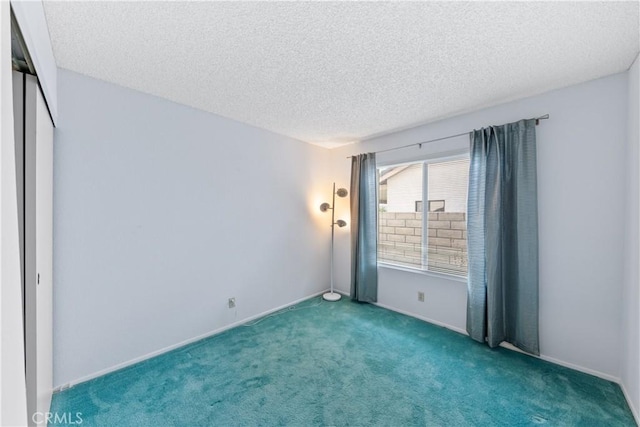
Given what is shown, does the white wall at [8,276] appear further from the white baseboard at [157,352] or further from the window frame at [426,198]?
the window frame at [426,198]

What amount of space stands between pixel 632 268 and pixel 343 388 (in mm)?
2262

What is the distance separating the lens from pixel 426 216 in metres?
3.30

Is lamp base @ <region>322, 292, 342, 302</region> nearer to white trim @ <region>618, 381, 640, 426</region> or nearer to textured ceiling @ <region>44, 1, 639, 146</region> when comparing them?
textured ceiling @ <region>44, 1, 639, 146</region>

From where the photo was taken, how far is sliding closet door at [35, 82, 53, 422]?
1413 mm

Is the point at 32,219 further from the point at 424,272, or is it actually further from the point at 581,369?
the point at 581,369

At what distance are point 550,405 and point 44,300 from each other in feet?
11.2

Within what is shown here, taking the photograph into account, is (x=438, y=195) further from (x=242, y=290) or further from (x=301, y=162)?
(x=242, y=290)

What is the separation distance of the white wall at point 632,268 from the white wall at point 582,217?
0.26 feet

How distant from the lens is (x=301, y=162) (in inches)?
150

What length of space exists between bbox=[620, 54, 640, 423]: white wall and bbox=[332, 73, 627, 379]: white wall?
0.08 metres

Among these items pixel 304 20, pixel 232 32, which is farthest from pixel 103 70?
pixel 304 20

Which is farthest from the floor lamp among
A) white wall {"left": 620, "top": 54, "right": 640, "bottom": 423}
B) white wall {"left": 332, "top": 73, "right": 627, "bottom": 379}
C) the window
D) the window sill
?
white wall {"left": 620, "top": 54, "right": 640, "bottom": 423}

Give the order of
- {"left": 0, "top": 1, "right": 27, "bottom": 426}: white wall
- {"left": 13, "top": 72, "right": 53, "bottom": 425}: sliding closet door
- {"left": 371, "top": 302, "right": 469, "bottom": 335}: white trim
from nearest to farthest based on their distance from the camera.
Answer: {"left": 0, "top": 1, "right": 27, "bottom": 426}: white wall, {"left": 13, "top": 72, "right": 53, "bottom": 425}: sliding closet door, {"left": 371, "top": 302, "right": 469, "bottom": 335}: white trim

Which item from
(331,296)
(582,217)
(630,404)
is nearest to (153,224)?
(331,296)
